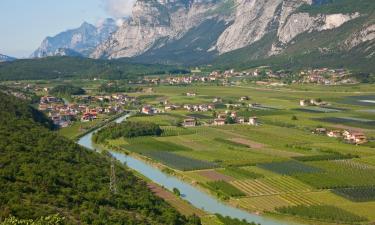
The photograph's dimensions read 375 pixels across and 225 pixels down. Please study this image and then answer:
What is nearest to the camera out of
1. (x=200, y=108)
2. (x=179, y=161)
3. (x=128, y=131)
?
(x=179, y=161)

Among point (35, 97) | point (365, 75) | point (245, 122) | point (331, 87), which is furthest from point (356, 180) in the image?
point (365, 75)

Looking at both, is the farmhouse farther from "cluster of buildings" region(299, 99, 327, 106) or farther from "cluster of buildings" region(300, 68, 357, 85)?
"cluster of buildings" region(300, 68, 357, 85)

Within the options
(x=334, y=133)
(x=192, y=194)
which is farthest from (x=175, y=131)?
(x=192, y=194)

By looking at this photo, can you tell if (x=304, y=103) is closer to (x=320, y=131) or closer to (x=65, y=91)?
(x=320, y=131)

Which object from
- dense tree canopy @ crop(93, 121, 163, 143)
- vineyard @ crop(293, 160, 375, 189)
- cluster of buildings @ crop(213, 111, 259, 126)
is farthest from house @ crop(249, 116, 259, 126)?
vineyard @ crop(293, 160, 375, 189)

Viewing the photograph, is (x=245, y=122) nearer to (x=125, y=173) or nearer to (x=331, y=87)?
(x=125, y=173)

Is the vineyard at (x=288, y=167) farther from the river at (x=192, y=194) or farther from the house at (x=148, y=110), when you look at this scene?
the house at (x=148, y=110)
